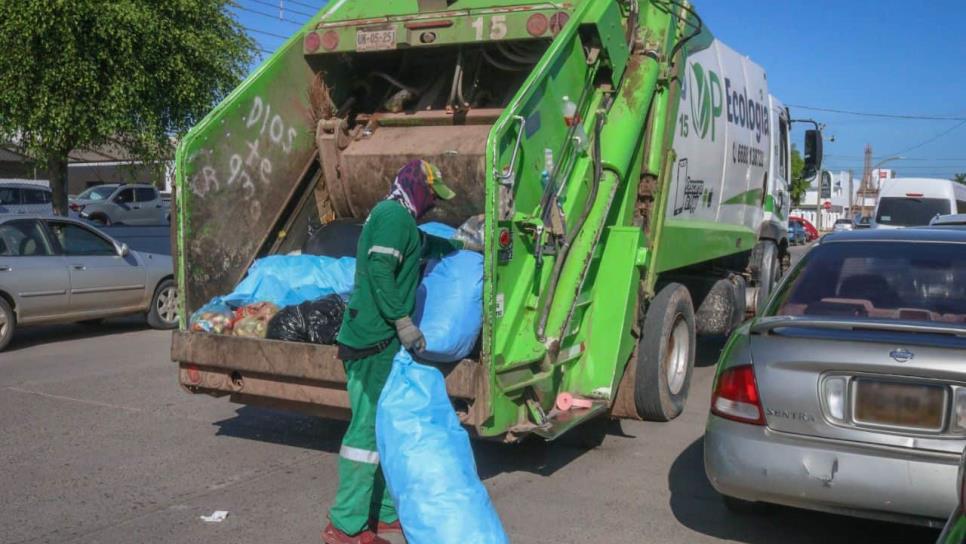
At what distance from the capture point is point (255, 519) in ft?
15.8

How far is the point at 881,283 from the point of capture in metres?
4.84

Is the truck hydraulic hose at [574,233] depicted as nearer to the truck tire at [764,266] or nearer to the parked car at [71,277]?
the truck tire at [764,266]

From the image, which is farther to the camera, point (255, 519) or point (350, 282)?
point (350, 282)

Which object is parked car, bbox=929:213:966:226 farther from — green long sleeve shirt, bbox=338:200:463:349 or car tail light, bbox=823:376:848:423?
green long sleeve shirt, bbox=338:200:463:349

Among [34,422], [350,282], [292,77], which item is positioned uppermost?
[292,77]

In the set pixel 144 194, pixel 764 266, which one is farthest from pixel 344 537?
pixel 144 194

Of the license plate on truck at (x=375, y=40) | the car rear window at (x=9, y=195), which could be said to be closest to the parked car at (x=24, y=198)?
the car rear window at (x=9, y=195)

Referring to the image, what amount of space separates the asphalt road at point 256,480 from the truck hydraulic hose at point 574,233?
103cm

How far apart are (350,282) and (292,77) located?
1564mm

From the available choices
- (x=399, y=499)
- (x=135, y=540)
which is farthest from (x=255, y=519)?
(x=399, y=499)

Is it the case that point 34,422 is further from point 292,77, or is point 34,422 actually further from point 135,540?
point 292,77

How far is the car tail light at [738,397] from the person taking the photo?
14.1 ft

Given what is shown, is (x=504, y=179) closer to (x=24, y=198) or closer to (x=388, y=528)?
(x=388, y=528)

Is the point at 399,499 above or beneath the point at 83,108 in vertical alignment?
beneath
